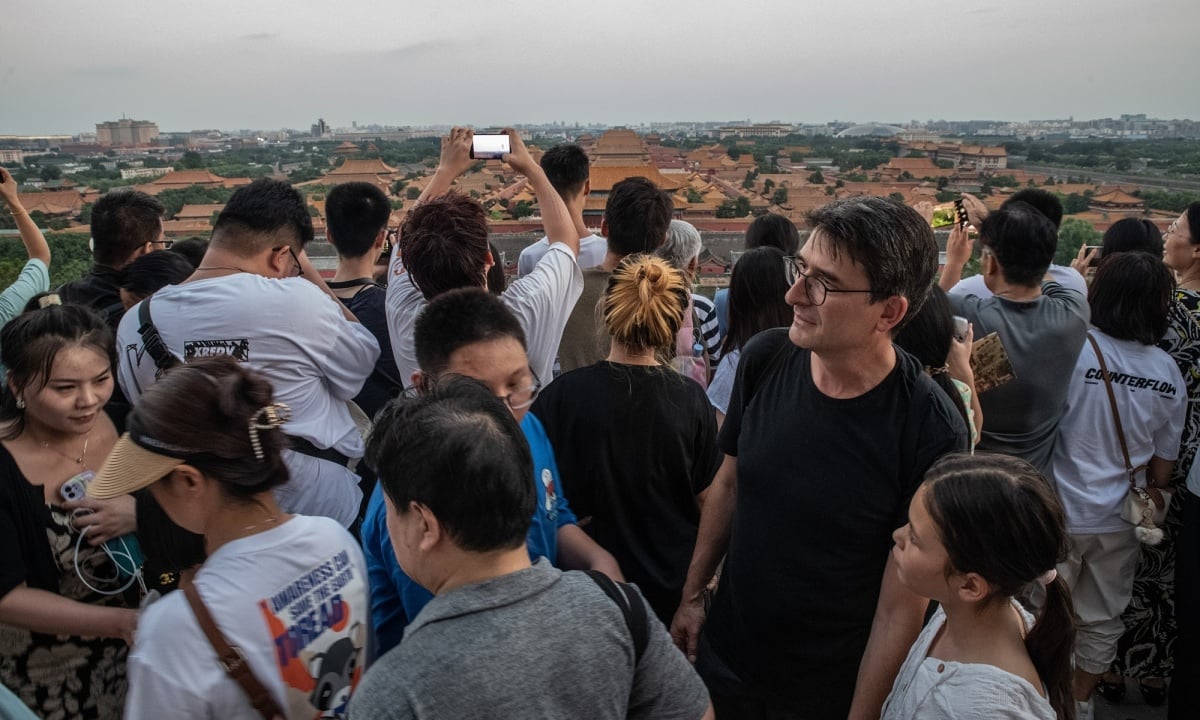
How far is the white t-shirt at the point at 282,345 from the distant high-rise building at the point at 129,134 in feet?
49.4

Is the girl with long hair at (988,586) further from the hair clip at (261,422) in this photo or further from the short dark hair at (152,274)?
the short dark hair at (152,274)

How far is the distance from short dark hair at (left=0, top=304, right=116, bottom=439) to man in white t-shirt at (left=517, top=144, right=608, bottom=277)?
1.72 metres

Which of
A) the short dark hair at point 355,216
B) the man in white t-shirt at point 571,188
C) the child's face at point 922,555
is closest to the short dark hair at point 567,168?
the man in white t-shirt at point 571,188

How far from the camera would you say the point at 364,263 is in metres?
2.57

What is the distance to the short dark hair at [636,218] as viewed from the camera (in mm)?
2646

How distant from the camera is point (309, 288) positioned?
180 cm

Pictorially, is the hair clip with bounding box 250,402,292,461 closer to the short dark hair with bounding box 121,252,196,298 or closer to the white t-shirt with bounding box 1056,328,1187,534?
the short dark hair with bounding box 121,252,196,298

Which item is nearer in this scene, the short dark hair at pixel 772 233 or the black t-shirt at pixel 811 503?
the black t-shirt at pixel 811 503

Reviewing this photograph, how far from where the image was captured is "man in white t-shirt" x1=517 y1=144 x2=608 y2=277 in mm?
3098

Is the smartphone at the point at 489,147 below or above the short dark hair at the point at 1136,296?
above

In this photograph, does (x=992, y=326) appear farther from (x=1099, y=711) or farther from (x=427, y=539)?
(x=427, y=539)

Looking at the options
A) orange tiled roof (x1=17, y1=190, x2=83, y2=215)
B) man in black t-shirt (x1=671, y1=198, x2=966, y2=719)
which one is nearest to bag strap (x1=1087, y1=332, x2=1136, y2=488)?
man in black t-shirt (x1=671, y1=198, x2=966, y2=719)

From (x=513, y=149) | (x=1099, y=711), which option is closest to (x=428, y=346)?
(x=513, y=149)

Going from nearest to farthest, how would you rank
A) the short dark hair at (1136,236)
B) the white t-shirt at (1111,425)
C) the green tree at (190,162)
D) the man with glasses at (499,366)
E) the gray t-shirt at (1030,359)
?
the man with glasses at (499,366) < the gray t-shirt at (1030,359) < the white t-shirt at (1111,425) < the short dark hair at (1136,236) < the green tree at (190,162)
